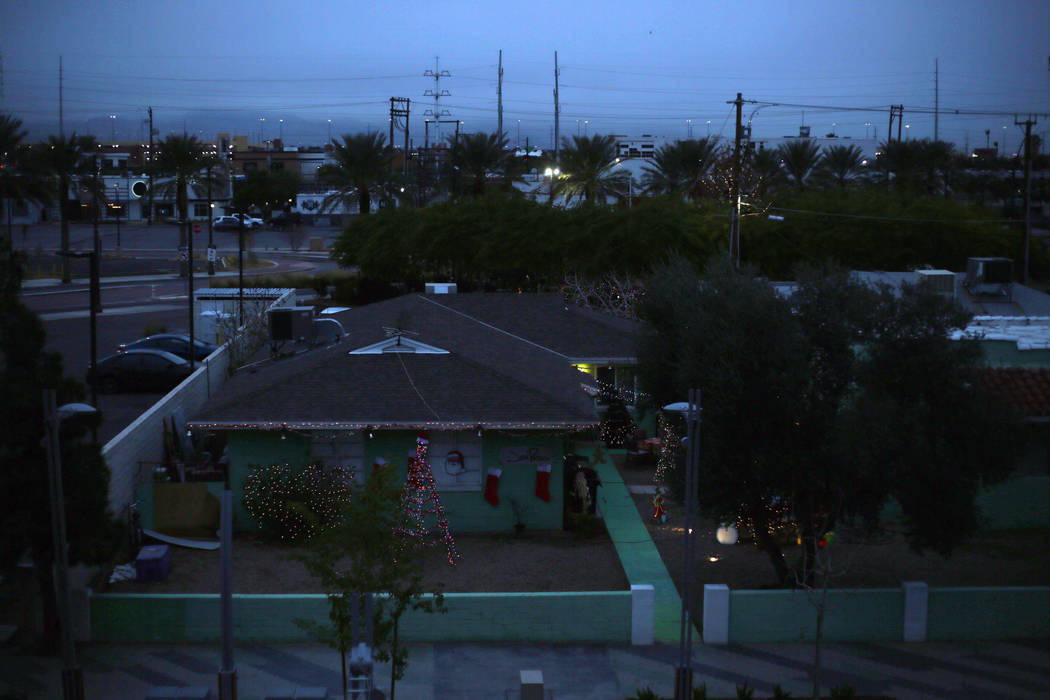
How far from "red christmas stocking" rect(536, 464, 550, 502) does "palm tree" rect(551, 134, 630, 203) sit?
3907 centimetres

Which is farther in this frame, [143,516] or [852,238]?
[852,238]

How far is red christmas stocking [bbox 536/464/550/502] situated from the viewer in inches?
734

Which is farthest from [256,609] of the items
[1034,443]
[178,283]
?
[178,283]

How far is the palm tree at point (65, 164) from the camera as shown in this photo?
188 ft

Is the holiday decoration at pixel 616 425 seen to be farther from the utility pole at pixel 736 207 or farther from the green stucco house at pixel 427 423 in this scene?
the utility pole at pixel 736 207

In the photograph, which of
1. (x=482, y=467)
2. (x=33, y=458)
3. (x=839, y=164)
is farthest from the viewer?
(x=839, y=164)

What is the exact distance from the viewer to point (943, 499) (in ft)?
44.8

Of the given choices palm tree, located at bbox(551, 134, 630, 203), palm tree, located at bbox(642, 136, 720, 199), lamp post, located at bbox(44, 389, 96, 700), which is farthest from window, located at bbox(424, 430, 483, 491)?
palm tree, located at bbox(642, 136, 720, 199)

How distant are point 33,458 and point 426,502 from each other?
24.4 feet

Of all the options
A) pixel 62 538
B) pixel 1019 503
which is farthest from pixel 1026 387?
pixel 62 538

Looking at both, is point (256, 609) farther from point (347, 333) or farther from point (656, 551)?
point (347, 333)

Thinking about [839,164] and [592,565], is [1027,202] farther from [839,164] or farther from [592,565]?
[592,565]

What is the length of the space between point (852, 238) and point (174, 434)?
32.0m

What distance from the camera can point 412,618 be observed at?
13.8m
